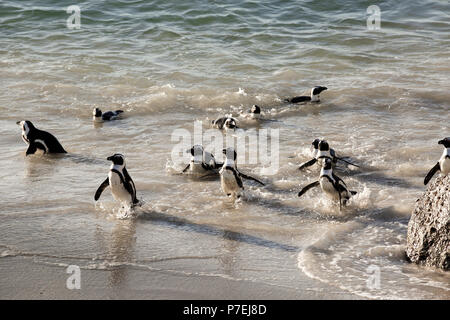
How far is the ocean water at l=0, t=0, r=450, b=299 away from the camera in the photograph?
570 centimetres

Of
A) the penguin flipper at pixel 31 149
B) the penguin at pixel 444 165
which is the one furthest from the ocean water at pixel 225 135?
the penguin at pixel 444 165

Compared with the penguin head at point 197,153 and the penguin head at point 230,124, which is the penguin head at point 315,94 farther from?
the penguin head at point 197,153

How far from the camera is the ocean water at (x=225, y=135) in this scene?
570 cm

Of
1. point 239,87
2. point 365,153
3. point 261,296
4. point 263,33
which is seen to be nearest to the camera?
point 261,296

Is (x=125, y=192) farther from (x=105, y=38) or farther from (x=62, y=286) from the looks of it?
(x=105, y=38)

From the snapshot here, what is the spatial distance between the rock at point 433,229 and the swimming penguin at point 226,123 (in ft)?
16.8

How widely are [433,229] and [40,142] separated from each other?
5.60 metres

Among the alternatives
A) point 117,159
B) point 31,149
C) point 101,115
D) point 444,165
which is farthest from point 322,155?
point 101,115

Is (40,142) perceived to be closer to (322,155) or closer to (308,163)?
(308,163)

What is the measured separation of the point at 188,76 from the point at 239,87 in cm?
126

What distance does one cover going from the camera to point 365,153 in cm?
900

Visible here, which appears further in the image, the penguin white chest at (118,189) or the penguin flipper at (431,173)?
the penguin flipper at (431,173)

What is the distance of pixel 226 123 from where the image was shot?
1059cm
